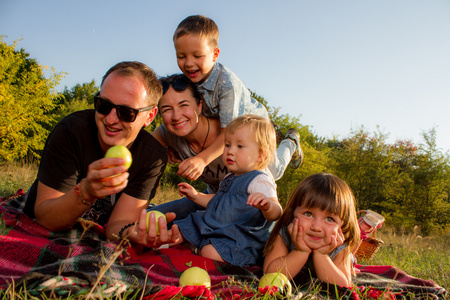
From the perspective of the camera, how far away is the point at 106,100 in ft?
9.43

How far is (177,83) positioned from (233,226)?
1994 millimetres

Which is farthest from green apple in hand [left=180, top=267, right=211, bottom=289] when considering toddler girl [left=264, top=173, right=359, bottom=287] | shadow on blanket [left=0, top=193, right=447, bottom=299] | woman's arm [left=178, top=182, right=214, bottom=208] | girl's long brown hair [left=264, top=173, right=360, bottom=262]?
woman's arm [left=178, top=182, right=214, bottom=208]

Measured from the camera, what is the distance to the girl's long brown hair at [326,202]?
2678mm

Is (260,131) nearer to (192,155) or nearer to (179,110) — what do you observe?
(179,110)

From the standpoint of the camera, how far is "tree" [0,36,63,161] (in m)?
12.6

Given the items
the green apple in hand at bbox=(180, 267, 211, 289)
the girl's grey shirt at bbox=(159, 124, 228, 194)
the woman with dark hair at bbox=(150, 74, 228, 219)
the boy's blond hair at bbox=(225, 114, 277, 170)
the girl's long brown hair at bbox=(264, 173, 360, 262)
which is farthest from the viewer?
the girl's grey shirt at bbox=(159, 124, 228, 194)

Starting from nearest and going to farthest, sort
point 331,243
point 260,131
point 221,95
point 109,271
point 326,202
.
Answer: point 109,271
point 331,243
point 326,202
point 260,131
point 221,95

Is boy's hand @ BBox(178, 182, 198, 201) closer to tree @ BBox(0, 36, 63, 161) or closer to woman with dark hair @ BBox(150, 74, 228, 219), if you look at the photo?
woman with dark hair @ BBox(150, 74, 228, 219)

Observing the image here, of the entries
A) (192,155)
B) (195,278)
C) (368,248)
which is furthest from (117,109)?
(368,248)

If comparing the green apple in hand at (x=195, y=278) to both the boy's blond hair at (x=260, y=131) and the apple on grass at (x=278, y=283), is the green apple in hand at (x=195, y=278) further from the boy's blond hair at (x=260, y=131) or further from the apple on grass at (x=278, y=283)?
the boy's blond hair at (x=260, y=131)

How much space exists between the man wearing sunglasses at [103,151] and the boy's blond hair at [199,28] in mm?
1171

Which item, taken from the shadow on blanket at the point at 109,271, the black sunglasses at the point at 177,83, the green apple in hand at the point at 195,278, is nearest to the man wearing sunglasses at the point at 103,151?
the shadow on blanket at the point at 109,271

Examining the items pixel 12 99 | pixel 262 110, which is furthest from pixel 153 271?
pixel 12 99

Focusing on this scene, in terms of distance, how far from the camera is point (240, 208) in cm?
313
